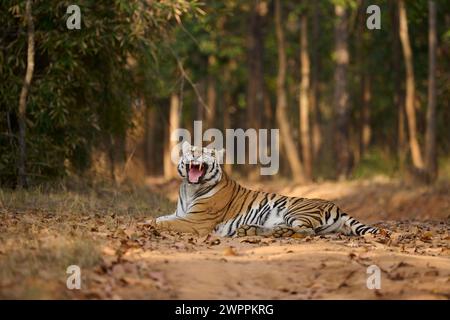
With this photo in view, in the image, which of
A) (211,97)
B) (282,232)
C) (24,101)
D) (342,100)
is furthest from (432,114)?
(211,97)

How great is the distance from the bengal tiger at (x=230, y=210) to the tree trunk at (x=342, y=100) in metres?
13.4

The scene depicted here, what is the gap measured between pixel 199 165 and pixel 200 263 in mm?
3212

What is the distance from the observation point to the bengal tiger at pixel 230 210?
35.2 ft

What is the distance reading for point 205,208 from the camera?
36.2 ft

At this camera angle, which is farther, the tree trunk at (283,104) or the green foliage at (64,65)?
the tree trunk at (283,104)

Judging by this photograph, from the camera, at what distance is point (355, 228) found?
10.9m

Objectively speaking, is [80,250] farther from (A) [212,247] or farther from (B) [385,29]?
(B) [385,29]

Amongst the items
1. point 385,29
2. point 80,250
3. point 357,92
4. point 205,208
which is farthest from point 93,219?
point 357,92

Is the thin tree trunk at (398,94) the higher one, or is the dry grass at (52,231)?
→ the thin tree trunk at (398,94)

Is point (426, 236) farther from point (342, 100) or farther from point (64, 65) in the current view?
point (342, 100)

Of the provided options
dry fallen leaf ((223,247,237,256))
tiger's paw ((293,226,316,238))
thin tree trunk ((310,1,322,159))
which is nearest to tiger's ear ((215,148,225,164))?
tiger's paw ((293,226,316,238))

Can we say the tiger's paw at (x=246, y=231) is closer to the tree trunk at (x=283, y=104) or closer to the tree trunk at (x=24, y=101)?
the tree trunk at (x=24, y=101)

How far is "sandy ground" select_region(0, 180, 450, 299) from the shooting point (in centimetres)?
717

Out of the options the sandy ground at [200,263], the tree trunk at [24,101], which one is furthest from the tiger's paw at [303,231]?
the tree trunk at [24,101]
